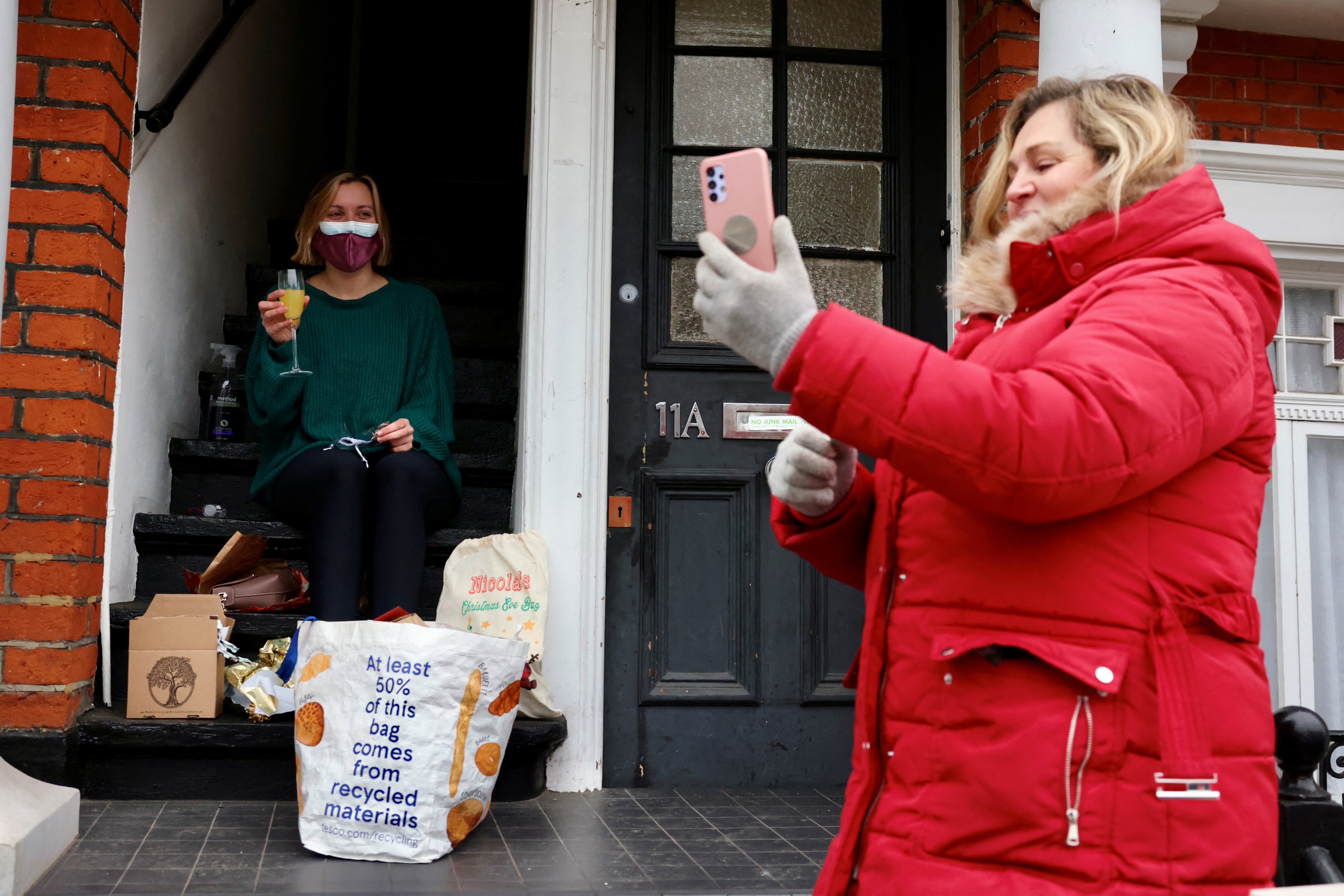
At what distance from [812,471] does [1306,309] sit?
358 centimetres

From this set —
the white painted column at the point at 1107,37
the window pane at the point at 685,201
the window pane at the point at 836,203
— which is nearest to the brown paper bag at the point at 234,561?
the window pane at the point at 685,201

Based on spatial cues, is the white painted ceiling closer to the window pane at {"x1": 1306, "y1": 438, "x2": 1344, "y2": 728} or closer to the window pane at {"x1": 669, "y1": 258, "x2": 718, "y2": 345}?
the window pane at {"x1": 1306, "y1": 438, "x2": 1344, "y2": 728}

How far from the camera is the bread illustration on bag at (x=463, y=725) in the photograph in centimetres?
284

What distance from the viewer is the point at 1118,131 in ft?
4.43

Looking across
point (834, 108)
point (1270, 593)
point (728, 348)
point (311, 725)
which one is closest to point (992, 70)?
point (834, 108)

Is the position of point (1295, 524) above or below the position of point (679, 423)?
below

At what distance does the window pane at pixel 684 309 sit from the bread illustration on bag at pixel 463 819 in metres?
1.71

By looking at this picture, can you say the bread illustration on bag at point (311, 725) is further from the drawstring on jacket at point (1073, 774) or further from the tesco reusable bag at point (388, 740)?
the drawstring on jacket at point (1073, 774)

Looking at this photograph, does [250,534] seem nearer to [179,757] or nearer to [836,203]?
[179,757]

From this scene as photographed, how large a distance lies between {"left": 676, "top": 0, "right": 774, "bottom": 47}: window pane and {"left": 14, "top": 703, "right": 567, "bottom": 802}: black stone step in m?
2.42

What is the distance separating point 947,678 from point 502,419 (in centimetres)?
363

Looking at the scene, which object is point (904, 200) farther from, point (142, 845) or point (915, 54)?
point (142, 845)

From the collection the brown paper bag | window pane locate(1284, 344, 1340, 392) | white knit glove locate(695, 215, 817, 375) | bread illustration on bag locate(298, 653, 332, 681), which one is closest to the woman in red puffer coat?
white knit glove locate(695, 215, 817, 375)

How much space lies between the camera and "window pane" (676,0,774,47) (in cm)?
407
